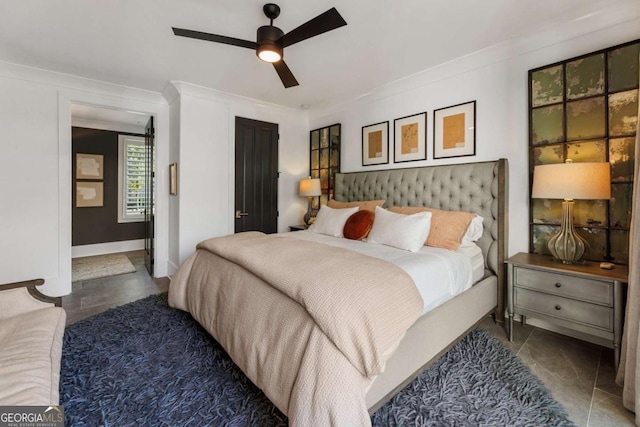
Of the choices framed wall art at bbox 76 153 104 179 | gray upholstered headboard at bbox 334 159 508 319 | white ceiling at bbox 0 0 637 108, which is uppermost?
white ceiling at bbox 0 0 637 108

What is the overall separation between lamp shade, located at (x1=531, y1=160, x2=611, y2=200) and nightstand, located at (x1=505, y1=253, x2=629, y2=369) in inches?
20.6

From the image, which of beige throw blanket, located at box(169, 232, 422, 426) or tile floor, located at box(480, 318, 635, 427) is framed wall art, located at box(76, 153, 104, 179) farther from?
tile floor, located at box(480, 318, 635, 427)

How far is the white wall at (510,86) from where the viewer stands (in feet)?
7.15

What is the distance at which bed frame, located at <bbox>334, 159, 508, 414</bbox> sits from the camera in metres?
1.60

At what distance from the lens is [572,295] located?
1.97 m

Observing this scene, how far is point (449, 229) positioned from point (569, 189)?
0.86 meters

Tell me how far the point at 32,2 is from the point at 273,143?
2840mm

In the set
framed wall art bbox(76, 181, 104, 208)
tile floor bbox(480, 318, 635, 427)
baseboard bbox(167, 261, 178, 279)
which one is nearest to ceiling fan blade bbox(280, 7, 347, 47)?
tile floor bbox(480, 318, 635, 427)

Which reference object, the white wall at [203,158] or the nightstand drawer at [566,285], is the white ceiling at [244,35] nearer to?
the white wall at [203,158]

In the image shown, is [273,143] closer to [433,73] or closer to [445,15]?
[433,73]

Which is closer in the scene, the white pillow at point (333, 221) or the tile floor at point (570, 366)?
the tile floor at point (570, 366)

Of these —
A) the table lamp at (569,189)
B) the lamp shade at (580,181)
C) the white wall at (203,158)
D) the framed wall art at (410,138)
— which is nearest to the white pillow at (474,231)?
the table lamp at (569,189)

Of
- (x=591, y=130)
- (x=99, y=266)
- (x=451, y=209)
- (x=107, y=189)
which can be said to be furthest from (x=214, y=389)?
(x=107, y=189)

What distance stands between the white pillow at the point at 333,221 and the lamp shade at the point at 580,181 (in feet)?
5.80
